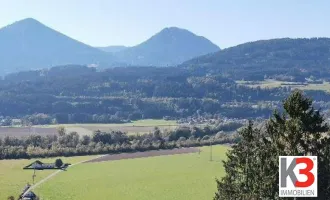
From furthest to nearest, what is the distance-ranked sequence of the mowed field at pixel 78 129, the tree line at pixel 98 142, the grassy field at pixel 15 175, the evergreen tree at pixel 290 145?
the mowed field at pixel 78 129 → the tree line at pixel 98 142 → the grassy field at pixel 15 175 → the evergreen tree at pixel 290 145

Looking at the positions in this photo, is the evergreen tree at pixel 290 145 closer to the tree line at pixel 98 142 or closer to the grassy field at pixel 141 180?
the grassy field at pixel 141 180

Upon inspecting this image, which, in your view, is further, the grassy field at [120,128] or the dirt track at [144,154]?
the grassy field at [120,128]

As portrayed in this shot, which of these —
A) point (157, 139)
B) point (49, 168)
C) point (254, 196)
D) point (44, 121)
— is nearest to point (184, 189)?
point (49, 168)

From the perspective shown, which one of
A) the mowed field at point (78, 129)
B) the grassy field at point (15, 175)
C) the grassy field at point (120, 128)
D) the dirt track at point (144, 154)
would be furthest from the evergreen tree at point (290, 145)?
the grassy field at point (120, 128)

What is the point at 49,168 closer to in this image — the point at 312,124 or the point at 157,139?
the point at 157,139

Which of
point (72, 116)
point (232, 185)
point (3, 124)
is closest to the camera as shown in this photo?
point (232, 185)

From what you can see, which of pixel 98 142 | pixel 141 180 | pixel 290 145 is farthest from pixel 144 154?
pixel 290 145

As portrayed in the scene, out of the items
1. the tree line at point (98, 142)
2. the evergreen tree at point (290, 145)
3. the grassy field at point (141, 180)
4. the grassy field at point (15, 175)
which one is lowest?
the grassy field at point (141, 180)

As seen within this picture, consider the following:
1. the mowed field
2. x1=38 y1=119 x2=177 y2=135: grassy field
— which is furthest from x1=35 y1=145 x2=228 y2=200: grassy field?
the mowed field
